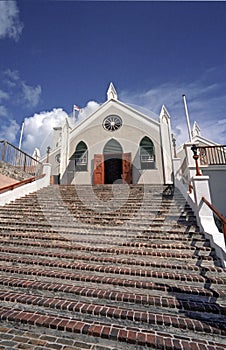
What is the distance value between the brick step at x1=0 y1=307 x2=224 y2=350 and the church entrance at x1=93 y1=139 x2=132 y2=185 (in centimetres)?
968

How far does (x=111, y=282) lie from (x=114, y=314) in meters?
0.71

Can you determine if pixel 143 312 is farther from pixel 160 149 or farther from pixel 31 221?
pixel 160 149

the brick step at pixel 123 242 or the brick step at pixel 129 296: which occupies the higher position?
the brick step at pixel 123 242

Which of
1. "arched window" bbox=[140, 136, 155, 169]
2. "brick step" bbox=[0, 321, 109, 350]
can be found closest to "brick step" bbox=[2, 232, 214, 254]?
"brick step" bbox=[0, 321, 109, 350]

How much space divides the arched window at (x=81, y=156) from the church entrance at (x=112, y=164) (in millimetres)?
861

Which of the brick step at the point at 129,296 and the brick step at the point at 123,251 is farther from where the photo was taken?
the brick step at the point at 123,251

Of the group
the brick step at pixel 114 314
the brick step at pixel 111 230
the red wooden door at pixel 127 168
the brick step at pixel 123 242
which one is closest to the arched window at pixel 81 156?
the red wooden door at pixel 127 168

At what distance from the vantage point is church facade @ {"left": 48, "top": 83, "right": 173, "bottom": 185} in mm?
12289

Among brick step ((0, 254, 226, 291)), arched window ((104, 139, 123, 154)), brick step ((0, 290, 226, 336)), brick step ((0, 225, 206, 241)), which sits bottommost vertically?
brick step ((0, 290, 226, 336))

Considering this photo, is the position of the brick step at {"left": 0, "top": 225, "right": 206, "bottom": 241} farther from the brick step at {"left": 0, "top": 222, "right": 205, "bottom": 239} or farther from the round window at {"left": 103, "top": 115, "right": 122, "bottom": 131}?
the round window at {"left": 103, "top": 115, "right": 122, "bottom": 131}

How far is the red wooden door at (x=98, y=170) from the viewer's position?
12345 mm

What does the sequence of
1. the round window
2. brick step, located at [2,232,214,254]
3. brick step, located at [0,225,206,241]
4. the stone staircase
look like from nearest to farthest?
the stone staircase < brick step, located at [2,232,214,254] < brick step, located at [0,225,206,241] < the round window

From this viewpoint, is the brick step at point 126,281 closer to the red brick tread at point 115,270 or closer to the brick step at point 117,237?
the red brick tread at point 115,270

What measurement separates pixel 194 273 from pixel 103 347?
2.10 meters
